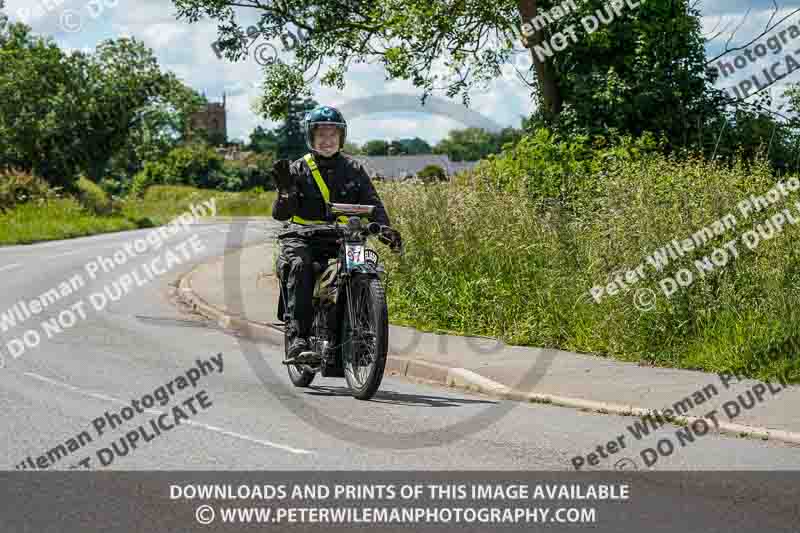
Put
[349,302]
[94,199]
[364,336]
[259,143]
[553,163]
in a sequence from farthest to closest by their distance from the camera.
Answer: [259,143]
[94,199]
[553,163]
[349,302]
[364,336]

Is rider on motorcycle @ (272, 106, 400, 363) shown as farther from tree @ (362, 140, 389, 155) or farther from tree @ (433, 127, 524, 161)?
tree @ (433, 127, 524, 161)

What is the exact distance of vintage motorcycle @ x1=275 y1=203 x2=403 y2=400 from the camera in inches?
357

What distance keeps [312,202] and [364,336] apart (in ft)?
4.52

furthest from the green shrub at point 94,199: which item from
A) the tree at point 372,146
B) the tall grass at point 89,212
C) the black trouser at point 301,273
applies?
the black trouser at point 301,273

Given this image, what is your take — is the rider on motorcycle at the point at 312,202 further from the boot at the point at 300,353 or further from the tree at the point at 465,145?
the tree at the point at 465,145

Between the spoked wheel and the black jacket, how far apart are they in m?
0.81

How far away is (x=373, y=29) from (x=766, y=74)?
674cm

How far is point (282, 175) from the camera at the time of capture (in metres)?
9.17

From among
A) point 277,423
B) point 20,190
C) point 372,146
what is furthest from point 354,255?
point 20,190

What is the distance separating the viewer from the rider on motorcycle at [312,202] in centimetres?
961

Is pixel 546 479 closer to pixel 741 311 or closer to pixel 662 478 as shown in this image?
pixel 662 478

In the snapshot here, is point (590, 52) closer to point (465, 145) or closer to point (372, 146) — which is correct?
point (372, 146)

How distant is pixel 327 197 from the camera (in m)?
9.72

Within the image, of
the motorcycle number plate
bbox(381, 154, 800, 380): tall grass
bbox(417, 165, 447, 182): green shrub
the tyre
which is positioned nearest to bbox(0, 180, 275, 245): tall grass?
bbox(417, 165, 447, 182): green shrub
